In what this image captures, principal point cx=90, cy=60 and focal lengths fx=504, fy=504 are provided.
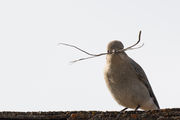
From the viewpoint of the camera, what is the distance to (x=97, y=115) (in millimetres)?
5621

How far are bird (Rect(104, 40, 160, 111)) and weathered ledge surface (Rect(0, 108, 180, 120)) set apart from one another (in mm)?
3708

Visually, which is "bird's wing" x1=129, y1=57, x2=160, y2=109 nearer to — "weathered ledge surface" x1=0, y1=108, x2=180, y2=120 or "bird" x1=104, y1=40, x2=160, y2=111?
"bird" x1=104, y1=40, x2=160, y2=111

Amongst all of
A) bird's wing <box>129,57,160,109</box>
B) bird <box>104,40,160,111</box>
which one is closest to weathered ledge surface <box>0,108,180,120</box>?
bird <box>104,40,160,111</box>

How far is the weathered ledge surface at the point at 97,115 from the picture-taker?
17.3 ft

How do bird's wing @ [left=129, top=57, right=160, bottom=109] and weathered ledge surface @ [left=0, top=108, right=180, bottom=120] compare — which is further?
bird's wing @ [left=129, top=57, right=160, bottom=109]

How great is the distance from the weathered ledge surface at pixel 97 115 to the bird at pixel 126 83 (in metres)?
3.71

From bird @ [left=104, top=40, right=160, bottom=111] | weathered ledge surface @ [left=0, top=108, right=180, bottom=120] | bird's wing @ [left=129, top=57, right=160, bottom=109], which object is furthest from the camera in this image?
bird's wing @ [left=129, top=57, right=160, bottom=109]

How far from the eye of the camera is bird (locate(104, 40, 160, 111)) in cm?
952

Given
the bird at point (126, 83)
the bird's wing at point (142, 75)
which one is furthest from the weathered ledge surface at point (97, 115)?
the bird's wing at point (142, 75)

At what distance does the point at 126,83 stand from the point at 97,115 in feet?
13.1

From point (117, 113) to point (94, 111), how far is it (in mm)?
307

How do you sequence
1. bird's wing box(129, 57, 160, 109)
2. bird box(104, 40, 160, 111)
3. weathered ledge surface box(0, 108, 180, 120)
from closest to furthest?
weathered ledge surface box(0, 108, 180, 120) → bird box(104, 40, 160, 111) → bird's wing box(129, 57, 160, 109)

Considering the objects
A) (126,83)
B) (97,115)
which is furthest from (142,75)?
(97,115)

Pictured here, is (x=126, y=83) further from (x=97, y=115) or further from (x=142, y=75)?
(x=97, y=115)
